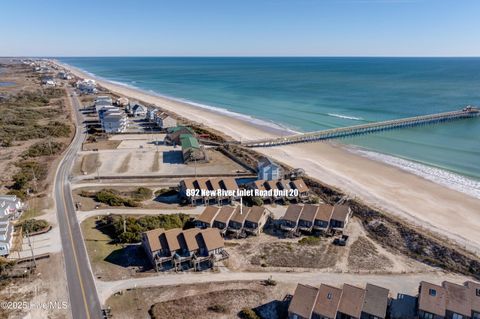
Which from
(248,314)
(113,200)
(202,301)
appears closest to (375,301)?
(248,314)

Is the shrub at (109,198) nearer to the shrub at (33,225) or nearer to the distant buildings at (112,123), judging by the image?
the shrub at (33,225)

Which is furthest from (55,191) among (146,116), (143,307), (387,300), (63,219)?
(146,116)

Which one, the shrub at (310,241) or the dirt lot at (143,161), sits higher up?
the dirt lot at (143,161)

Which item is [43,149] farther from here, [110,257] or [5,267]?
[110,257]

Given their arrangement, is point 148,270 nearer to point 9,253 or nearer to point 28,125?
point 9,253

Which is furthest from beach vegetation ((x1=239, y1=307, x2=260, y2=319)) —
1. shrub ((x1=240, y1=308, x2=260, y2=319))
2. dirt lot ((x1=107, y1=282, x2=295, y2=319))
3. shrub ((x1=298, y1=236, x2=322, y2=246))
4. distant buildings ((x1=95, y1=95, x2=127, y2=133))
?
distant buildings ((x1=95, y1=95, x2=127, y2=133))

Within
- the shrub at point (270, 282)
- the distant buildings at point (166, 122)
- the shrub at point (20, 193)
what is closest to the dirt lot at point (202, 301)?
the shrub at point (270, 282)
